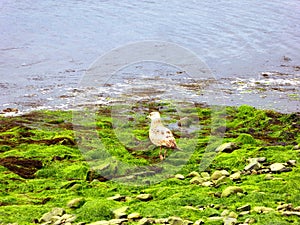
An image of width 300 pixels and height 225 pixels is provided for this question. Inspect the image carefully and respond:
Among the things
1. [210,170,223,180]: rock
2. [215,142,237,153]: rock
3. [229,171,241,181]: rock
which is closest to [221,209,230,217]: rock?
[229,171,241,181]: rock

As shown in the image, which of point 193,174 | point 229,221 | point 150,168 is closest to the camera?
point 229,221

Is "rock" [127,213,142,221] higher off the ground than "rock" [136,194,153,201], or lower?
higher

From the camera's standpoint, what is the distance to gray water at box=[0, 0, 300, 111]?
1847cm

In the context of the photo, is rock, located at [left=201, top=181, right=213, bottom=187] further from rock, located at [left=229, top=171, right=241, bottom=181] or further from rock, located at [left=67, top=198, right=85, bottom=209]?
rock, located at [left=67, top=198, right=85, bottom=209]

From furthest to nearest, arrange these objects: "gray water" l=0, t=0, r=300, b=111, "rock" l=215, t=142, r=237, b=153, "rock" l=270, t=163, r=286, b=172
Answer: "gray water" l=0, t=0, r=300, b=111
"rock" l=215, t=142, r=237, b=153
"rock" l=270, t=163, r=286, b=172

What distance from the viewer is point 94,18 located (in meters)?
30.9

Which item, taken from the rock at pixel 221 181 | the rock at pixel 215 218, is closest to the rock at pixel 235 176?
the rock at pixel 221 181

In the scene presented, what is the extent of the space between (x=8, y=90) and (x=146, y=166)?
9.62 meters

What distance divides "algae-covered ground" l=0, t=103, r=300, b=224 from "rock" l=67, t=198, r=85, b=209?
18 mm

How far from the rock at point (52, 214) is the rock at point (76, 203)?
355 mm

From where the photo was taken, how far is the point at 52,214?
7539 mm

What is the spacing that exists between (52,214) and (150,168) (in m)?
3.19

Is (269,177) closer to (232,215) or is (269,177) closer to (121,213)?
(232,215)

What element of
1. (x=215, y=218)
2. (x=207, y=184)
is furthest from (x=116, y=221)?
(x=207, y=184)
